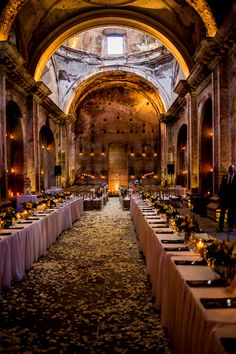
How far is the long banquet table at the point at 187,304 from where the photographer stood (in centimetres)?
262

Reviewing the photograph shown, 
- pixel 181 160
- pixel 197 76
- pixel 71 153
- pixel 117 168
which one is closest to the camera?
pixel 197 76

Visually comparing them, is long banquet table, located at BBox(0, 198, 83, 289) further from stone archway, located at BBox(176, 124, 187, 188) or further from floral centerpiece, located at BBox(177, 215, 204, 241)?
Answer: stone archway, located at BBox(176, 124, 187, 188)

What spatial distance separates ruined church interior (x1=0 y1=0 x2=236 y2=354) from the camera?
4.25 metres

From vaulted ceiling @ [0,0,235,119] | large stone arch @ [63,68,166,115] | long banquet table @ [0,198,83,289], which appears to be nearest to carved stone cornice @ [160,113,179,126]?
large stone arch @ [63,68,166,115]

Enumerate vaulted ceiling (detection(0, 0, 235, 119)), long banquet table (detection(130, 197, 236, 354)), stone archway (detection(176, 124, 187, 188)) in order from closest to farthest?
long banquet table (detection(130, 197, 236, 354))
vaulted ceiling (detection(0, 0, 235, 119))
stone archway (detection(176, 124, 187, 188))

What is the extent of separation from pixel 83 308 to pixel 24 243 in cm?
241

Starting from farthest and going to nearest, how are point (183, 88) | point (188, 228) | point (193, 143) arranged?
point (183, 88) < point (193, 143) < point (188, 228)


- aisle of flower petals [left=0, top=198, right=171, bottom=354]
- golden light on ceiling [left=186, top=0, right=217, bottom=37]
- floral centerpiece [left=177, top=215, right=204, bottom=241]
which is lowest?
aisle of flower petals [left=0, top=198, right=171, bottom=354]

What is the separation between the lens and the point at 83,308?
5211 millimetres

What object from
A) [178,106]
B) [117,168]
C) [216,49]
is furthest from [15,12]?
[117,168]

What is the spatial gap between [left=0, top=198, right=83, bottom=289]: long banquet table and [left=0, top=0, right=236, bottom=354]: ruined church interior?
0.03 meters

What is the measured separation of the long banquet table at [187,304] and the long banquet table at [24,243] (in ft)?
7.98

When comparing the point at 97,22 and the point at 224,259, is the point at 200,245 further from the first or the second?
the point at 97,22

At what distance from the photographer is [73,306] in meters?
5.29
